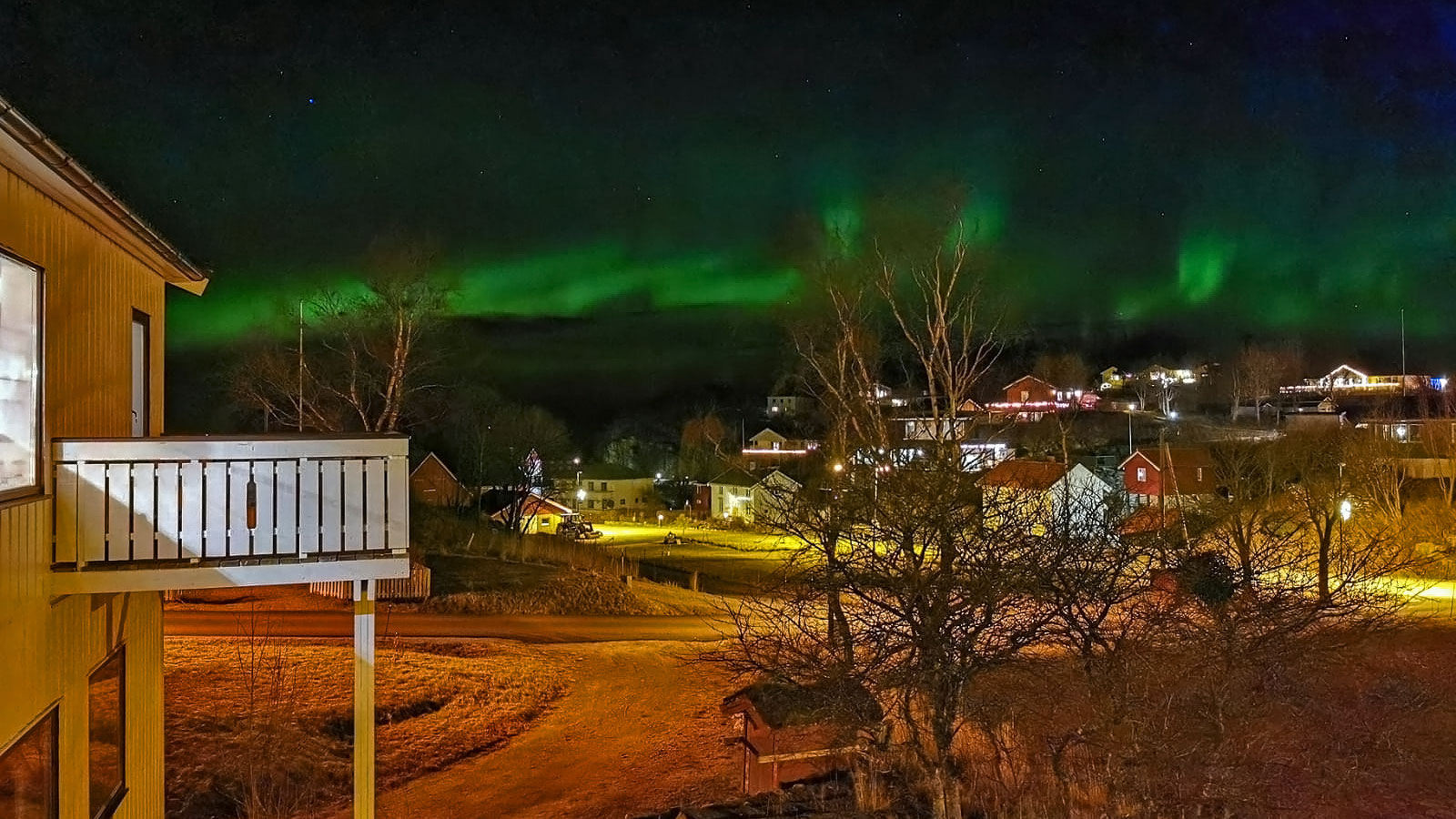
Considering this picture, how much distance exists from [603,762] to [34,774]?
7529 mm

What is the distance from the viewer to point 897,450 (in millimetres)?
10945

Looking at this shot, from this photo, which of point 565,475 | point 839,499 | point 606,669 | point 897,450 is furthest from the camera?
point 565,475

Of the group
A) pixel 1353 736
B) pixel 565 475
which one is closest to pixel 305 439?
pixel 1353 736

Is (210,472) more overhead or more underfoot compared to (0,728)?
more overhead

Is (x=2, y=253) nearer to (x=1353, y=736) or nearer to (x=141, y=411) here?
(x=141, y=411)

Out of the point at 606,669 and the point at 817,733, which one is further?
the point at 606,669

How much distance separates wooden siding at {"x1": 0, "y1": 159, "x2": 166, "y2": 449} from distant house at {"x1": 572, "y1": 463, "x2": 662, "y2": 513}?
6226 cm

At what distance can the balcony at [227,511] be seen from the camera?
540 centimetres

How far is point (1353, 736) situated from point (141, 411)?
43.6 feet

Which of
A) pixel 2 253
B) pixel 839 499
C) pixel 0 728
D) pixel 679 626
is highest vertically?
pixel 2 253

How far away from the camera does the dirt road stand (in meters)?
9.90

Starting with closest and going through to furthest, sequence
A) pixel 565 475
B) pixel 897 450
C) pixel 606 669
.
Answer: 1. pixel 897 450
2. pixel 606 669
3. pixel 565 475

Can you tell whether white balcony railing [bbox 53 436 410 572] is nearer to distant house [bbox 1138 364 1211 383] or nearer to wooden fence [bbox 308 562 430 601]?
wooden fence [bbox 308 562 430 601]

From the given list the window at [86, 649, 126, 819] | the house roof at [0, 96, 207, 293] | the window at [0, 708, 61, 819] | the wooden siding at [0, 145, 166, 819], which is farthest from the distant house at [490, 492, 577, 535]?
the window at [0, 708, 61, 819]
